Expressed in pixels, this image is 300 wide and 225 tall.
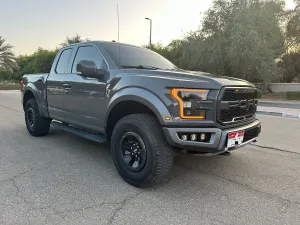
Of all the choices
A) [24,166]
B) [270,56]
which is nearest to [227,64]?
[270,56]

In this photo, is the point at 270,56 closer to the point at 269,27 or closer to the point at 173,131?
the point at 269,27

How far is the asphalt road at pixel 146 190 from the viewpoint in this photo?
2846mm

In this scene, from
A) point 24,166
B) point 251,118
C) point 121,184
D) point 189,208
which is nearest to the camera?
point 189,208

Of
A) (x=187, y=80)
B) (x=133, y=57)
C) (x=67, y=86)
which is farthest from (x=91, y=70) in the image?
(x=187, y=80)

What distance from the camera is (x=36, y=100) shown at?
6.12m

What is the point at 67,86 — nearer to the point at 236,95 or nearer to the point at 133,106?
the point at 133,106

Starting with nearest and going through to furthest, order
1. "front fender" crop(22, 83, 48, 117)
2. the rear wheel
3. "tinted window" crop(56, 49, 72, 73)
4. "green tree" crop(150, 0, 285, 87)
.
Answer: "tinted window" crop(56, 49, 72, 73) → "front fender" crop(22, 83, 48, 117) → the rear wheel → "green tree" crop(150, 0, 285, 87)

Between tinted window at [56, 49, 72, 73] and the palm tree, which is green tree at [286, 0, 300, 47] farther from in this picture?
the palm tree

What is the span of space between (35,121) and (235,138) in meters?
4.51

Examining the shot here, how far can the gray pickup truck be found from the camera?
124 inches

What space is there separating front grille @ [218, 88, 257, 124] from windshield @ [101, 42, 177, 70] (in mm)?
1395

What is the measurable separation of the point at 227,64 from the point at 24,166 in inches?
838

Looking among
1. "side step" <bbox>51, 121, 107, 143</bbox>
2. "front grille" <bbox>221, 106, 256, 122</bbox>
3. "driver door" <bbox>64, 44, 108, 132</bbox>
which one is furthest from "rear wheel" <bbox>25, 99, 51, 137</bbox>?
"front grille" <bbox>221, 106, 256, 122</bbox>

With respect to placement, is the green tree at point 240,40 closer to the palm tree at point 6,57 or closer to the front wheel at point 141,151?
the front wheel at point 141,151
